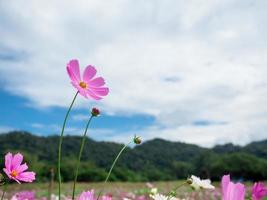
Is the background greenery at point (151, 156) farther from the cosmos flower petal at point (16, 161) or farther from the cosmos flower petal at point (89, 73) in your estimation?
the cosmos flower petal at point (89, 73)

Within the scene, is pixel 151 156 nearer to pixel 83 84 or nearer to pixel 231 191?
pixel 83 84

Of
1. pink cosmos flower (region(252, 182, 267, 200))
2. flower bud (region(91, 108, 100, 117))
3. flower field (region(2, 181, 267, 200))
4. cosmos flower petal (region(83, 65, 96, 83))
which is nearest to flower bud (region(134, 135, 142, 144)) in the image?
flower bud (region(91, 108, 100, 117))

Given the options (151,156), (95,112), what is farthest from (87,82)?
(151,156)

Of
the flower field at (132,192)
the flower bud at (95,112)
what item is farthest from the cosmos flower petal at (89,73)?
the flower field at (132,192)

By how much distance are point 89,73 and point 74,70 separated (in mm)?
92

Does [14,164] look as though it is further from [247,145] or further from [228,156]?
[247,145]

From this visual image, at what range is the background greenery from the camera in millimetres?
60125

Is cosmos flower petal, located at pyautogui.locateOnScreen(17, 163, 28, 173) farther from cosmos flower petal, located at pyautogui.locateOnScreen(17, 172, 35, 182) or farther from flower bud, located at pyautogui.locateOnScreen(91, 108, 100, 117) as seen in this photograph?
flower bud, located at pyautogui.locateOnScreen(91, 108, 100, 117)

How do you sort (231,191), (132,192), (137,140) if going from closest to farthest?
(231,191) < (137,140) < (132,192)

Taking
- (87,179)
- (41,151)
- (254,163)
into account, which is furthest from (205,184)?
(41,151)

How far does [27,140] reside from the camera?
282 feet

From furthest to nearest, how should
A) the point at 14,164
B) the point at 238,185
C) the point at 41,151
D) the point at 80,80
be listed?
the point at 41,151 < the point at 14,164 < the point at 80,80 < the point at 238,185

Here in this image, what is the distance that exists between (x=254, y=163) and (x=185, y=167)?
415 inches

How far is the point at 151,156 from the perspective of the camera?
88.5 m
